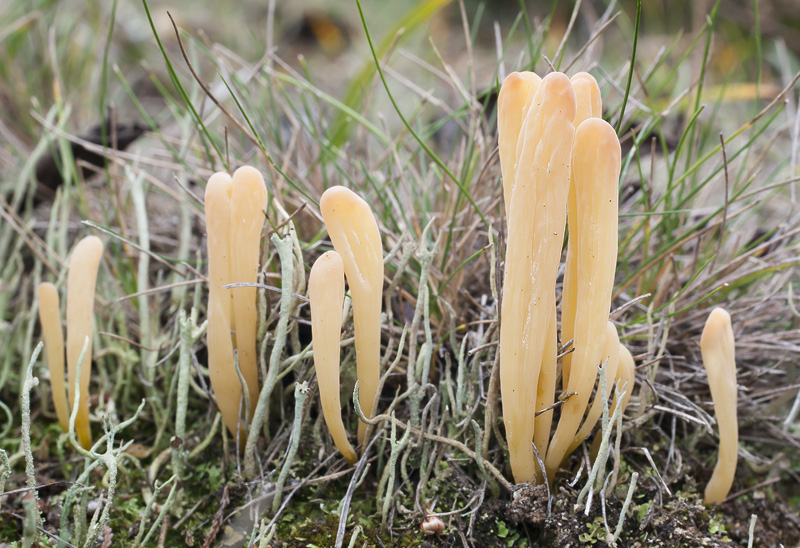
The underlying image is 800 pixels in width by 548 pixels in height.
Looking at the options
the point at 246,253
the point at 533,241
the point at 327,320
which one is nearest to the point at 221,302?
the point at 246,253

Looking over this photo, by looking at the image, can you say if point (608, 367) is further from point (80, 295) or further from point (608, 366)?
point (80, 295)

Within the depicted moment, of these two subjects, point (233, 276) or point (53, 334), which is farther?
point (53, 334)

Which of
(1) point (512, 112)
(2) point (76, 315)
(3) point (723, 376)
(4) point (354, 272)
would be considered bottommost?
(3) point (723, 376)

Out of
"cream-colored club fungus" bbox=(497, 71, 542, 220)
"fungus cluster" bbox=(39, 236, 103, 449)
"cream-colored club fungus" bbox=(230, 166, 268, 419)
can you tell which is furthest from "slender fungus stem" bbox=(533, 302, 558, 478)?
"fungus cluster" bbox=(39, 236, 103, 449)

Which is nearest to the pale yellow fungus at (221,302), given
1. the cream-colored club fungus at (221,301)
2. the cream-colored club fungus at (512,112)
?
the cream-colored club fungus at (221,301)

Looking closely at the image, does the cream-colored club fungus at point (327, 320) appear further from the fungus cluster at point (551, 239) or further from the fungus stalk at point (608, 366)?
the fungus stalk at point (608, 366)

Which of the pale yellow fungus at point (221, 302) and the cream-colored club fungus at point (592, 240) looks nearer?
the cream-colored club fungus at point (592, 240)

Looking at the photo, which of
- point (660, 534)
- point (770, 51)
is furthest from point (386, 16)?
point (660, 534)
